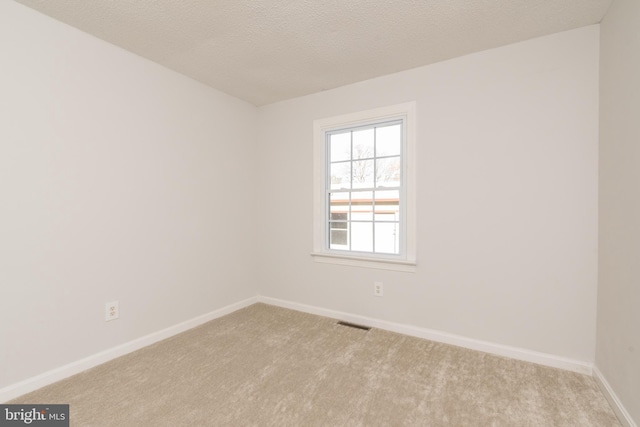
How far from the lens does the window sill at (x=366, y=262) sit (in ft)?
9.07

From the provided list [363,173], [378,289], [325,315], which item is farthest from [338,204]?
[325,315]

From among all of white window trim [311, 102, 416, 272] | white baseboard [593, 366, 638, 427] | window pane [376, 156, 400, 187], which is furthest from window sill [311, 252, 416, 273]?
white baseboard [593, 366, 638, 427]

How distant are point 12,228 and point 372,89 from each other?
→ 2979mm

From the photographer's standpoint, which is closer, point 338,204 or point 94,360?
point 94,360

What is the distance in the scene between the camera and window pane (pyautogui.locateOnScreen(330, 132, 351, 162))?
321 cm

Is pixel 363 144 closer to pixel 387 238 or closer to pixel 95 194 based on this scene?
pixel 387 238

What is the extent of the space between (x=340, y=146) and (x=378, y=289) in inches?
62.0

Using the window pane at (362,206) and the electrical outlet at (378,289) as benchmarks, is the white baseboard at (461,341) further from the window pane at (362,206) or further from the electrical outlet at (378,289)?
the window pane at (362,206)

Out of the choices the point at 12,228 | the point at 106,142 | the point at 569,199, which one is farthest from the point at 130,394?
the point at 569,199

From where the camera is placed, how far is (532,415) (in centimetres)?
167

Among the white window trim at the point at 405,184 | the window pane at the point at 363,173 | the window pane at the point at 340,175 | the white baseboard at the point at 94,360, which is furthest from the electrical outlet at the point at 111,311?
the window pane at the point at 363,173

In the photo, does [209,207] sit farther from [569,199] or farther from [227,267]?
[569,199]

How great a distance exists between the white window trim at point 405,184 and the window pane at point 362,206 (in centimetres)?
35

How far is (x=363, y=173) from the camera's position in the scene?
10.2 ft
